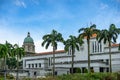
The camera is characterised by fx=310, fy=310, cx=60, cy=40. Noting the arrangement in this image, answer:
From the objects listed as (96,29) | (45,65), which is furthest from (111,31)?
(45,65)

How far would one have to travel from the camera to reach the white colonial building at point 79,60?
240 feet

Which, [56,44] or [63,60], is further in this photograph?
[63,60]

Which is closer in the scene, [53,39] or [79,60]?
[53,39]

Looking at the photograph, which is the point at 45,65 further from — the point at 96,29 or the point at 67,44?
the point at 96,29

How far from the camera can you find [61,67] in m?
81.1

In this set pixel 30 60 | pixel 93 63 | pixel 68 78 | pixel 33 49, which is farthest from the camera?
pixel 33 49

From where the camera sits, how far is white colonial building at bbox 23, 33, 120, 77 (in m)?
73.2

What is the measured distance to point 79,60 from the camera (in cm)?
8219

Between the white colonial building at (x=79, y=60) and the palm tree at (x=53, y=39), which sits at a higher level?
the palm tree at (x=53, y=39)

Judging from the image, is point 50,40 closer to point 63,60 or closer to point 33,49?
point 63,60

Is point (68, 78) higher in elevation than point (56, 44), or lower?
lower

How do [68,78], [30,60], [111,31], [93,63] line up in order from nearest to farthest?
1. [68,78]
2. [111,31]
3. [93,63]
4. [30,60]

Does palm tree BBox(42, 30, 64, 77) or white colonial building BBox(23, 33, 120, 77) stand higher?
palm tree BBox(42, 30, 64, 77)

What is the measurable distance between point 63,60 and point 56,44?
57.1 feet
